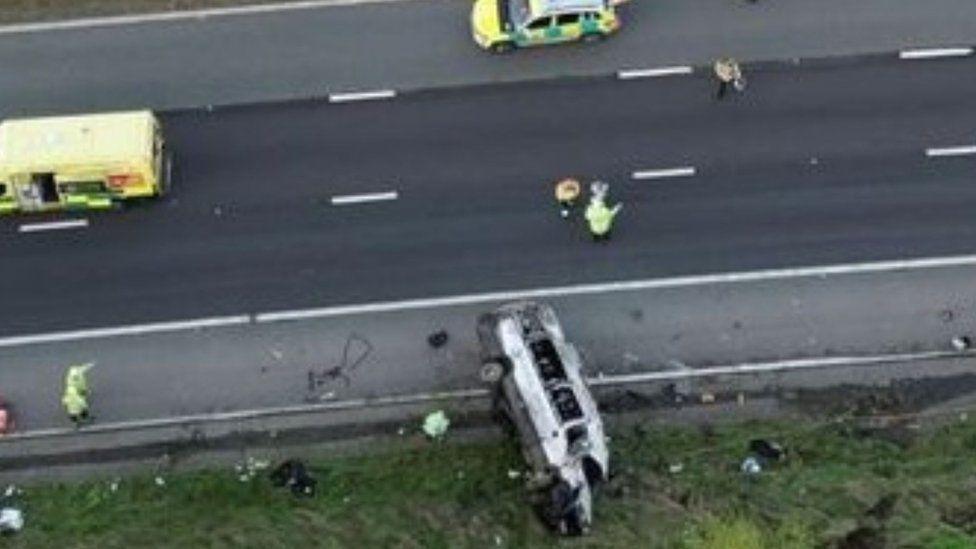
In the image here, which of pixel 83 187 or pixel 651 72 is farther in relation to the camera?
pixel 651 72

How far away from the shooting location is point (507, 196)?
3950 cm

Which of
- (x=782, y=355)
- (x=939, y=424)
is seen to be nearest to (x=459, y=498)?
(x=782, y=355)

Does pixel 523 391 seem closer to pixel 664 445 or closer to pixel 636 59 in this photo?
pixel 664 445

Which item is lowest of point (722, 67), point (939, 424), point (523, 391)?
point (939, 424)

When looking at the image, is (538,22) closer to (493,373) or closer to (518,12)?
(518,12)

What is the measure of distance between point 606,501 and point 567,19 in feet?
43.1

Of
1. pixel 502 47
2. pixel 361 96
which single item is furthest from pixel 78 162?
pixel 502 47

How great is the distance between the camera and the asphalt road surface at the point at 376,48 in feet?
135

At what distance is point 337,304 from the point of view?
38.1 meters

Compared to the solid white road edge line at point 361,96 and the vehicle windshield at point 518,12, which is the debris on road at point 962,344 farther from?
the solid white road edge line at point 361,96

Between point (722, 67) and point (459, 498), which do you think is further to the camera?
point (722, 67)

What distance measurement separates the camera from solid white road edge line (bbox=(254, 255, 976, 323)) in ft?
125

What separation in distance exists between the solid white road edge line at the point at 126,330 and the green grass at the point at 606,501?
12.4 ft

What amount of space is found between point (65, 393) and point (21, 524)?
3326 millimetres
